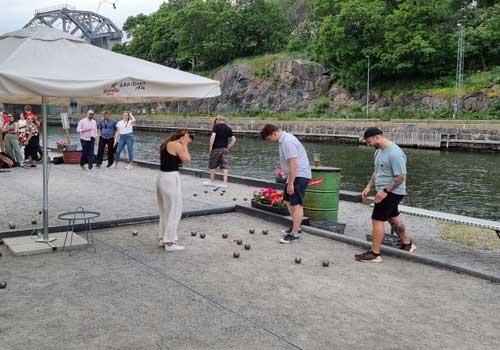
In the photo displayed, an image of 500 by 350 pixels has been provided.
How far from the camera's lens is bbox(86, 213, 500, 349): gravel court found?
4520mm

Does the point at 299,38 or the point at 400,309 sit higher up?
the point at 299,38

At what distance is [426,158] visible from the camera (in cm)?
3472

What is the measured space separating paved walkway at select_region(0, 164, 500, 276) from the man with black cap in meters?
0.97

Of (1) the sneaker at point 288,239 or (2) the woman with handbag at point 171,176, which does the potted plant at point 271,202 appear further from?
(2) the woman with handbag at point 171,176

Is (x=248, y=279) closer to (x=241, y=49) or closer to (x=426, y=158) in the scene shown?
(x=426, y=158)

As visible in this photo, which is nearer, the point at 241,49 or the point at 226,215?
the point at 226,215

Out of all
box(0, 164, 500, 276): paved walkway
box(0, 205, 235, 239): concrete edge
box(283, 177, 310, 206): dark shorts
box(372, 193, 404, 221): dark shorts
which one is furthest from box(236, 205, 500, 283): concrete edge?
box(283, 177, 310, 206): dark shorts

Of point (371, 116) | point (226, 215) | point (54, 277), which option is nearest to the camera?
point (54, 277)

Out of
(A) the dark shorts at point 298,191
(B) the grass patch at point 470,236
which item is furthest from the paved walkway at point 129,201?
(A) the dark shorts at point 298,191

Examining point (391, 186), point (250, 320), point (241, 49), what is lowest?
point (250, 320)

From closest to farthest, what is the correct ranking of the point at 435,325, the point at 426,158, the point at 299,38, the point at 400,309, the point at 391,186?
the point at 435,325, the point at 400,309, the point at 391,186, the point at 426,158, the point at 299,38

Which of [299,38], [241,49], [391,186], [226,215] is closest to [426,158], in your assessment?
[226,215]

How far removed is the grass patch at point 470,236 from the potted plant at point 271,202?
108 inches

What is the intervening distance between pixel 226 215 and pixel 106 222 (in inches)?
90.2
